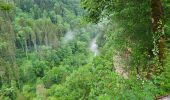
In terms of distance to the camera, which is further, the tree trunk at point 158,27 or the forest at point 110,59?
the tree trunk at point 158,27

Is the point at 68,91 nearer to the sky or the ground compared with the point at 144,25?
nearer to the ground

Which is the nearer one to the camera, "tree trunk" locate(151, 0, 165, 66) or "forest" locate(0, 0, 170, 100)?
"forest" locate(0, 0, 170, 100)

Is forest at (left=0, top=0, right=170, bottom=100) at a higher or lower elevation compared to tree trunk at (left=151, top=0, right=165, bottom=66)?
lower

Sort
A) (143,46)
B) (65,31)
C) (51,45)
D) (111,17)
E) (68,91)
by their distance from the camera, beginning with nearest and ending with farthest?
(143,46)
(111,17)
(68,91)
(51,45)
(65,31)

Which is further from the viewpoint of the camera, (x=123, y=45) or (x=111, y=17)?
(x=111, y=17)

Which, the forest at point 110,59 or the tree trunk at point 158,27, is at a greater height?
the tree trunk at point 158,27

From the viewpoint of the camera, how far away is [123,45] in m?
10.9

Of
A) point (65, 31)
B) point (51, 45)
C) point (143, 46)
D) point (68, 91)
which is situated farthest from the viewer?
point (65, 31)

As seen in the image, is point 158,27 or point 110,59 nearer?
point 158,27

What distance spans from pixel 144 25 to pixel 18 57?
86.7m

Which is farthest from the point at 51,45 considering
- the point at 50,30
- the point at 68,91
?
the point at 68,91

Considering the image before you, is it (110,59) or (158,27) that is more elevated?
(158,27)

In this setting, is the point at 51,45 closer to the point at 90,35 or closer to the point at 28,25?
the point at 28,25

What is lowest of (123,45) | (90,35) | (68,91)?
(90,35)
